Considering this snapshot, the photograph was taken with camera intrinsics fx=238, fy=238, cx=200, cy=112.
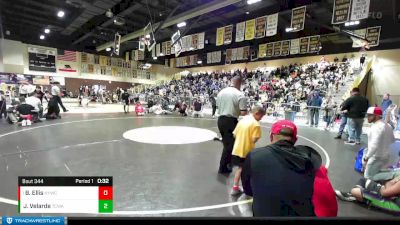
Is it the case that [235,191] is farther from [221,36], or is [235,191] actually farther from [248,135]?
[221,36]

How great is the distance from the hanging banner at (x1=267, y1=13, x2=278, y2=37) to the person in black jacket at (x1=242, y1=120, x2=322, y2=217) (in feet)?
35.1

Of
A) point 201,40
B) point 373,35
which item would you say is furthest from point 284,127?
point 373,35

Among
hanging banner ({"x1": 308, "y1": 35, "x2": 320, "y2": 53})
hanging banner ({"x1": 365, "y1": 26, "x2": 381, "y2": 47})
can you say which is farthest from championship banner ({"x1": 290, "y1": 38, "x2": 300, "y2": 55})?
hanging banner ({"x1": 365, "y1": 26, "x2": 381, "y2": 47})

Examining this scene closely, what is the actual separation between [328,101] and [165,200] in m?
10.7

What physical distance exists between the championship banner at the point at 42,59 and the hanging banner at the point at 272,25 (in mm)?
23543

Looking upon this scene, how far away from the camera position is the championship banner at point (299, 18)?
1018cm

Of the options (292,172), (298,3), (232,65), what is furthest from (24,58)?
(292,172)

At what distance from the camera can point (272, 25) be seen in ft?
36.7

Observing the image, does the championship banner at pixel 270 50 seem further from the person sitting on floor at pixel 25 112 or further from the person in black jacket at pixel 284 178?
the person in black jacket at pixel 284 178

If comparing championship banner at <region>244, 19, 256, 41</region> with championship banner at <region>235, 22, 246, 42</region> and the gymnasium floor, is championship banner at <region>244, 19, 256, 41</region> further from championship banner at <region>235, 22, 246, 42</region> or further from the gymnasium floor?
the gymnasium floor

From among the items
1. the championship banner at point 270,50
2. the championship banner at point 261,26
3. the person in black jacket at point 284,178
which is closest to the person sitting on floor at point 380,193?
the person in black jacket at point 284,178

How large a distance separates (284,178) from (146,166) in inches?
130

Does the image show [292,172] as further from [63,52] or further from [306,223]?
[63,52]

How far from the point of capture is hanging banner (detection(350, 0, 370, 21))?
800cm
